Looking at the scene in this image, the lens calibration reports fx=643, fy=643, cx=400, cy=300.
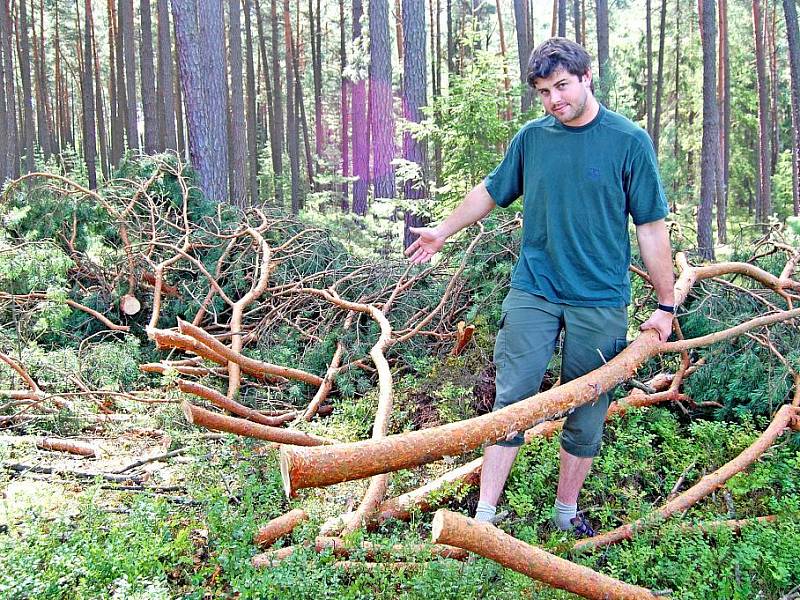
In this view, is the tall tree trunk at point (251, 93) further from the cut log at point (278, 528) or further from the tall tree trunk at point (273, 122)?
the cut log at point (278, 528)

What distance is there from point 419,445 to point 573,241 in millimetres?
1333

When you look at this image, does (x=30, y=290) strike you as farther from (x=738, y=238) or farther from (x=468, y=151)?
(x=738, y=238)

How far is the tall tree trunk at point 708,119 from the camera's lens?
1238 cm

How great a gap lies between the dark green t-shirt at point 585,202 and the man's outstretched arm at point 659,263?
0.20ft

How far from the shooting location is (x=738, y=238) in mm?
5680

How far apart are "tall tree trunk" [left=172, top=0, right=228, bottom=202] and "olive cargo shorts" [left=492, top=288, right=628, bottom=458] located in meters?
7.20

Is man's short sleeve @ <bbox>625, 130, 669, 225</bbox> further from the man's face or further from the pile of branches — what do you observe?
the pile of branches

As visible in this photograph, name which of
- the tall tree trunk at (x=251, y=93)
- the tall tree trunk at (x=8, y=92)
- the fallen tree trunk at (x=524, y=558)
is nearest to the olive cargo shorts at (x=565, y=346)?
the fallen tree trunk at (x=524, y=558)

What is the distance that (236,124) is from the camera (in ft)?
43.5

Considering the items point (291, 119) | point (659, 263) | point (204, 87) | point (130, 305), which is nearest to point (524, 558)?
point (659, 263)

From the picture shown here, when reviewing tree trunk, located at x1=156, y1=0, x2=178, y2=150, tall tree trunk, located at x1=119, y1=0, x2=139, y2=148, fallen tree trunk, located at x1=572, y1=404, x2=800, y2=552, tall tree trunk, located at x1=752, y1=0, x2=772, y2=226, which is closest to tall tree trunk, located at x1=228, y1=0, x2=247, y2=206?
tree trunk, located at x1=156, y1=0, x2=178, y2=150

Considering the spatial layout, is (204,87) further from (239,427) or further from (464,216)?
(239,427)

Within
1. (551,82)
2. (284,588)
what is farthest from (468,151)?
(284,588)

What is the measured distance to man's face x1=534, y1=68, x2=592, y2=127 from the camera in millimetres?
2717
